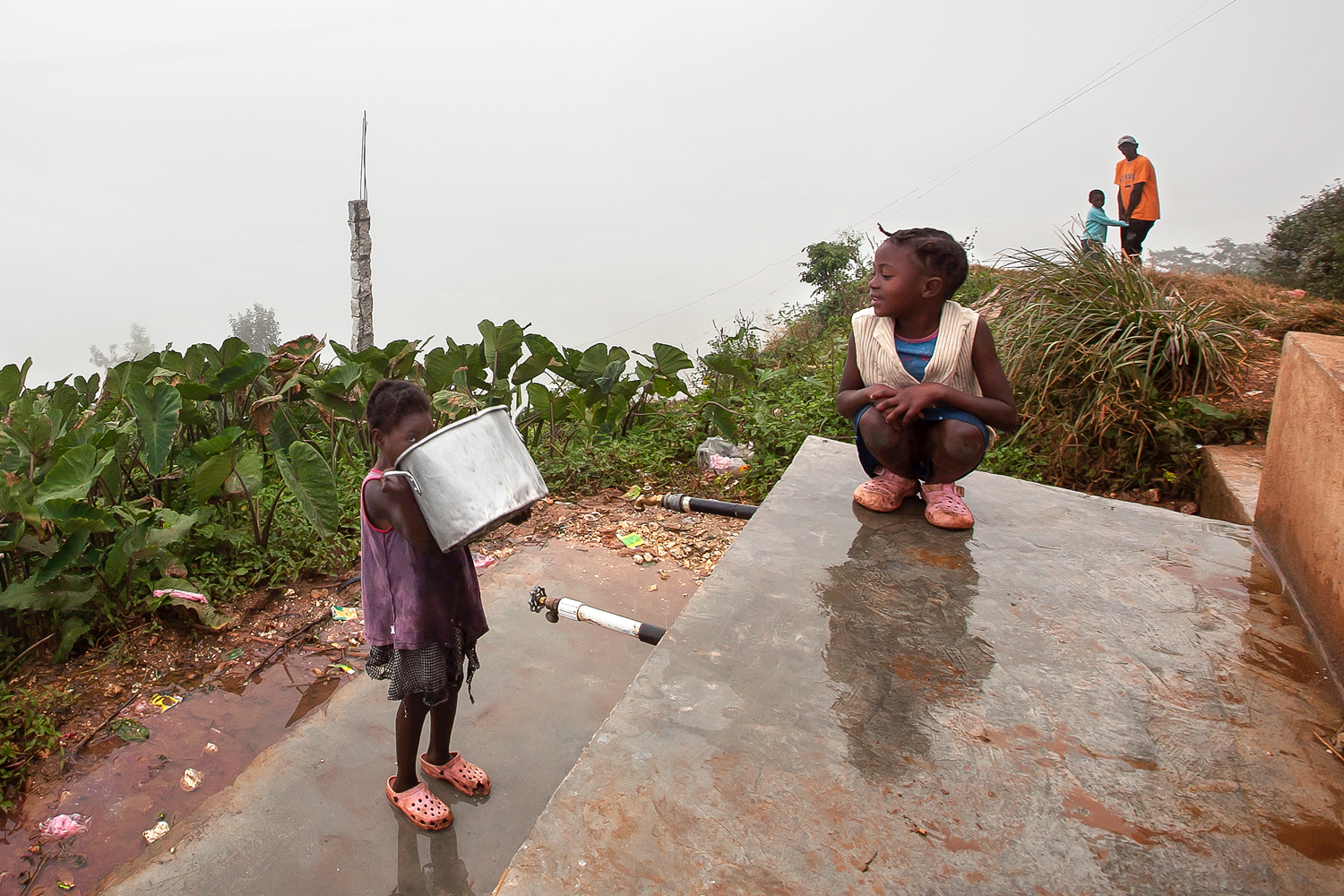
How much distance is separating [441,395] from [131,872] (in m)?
2.06

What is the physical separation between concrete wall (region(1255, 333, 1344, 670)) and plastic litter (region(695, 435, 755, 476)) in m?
2.81

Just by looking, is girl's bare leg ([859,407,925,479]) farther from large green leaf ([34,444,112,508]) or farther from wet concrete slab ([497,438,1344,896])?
large green leaf ([34,444,112,508])

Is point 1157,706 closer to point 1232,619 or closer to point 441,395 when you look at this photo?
point 1232,619

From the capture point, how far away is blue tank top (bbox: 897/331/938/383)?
2.20 meters

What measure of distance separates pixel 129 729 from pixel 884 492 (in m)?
2.55

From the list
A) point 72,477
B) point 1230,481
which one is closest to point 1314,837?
point 1230,481

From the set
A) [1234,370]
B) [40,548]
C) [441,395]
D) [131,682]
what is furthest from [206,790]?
[1234,370]

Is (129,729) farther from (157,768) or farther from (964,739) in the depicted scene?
(964,739)

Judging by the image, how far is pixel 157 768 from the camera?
2.24 meters

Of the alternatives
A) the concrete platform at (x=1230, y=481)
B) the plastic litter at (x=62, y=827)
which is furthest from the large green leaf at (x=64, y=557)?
the concrete platform at (x=1230, y=481)

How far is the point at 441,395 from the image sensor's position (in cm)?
341

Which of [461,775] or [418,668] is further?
[461,775]

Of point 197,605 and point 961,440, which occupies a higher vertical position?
point 961,440

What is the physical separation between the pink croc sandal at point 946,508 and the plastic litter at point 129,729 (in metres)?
2.58
